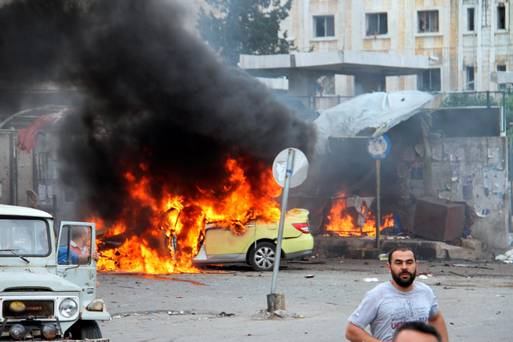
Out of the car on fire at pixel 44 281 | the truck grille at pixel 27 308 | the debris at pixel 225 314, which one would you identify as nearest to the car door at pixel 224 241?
the debris at pixel 225 314

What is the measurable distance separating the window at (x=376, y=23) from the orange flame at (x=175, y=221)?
119ft

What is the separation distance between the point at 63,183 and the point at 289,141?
19.6 ft

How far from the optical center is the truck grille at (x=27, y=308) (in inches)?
382

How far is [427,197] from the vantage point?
28.4 metres

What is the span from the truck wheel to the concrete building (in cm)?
4690

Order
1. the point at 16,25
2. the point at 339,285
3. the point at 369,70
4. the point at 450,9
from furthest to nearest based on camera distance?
the point at 450,9, the point at 369,70, the point at 16,25, the point at 339,285

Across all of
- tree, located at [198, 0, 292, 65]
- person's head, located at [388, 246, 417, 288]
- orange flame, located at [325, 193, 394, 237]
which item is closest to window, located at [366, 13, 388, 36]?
tree, located at [198, 0, 292, 65]

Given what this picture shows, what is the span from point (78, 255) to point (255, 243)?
11.2 meters

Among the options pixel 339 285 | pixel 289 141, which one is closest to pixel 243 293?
pixel 339 285

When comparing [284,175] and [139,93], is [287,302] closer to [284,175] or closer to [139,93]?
[284,175]

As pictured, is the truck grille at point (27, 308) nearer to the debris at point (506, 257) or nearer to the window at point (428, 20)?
the debris at point (506, 257)

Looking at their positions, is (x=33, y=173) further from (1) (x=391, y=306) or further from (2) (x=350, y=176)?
(1) (x=391, y=306)

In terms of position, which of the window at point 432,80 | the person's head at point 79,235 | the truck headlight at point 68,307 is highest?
the window at point 432,80

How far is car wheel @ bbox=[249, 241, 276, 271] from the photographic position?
2202 centimetres
